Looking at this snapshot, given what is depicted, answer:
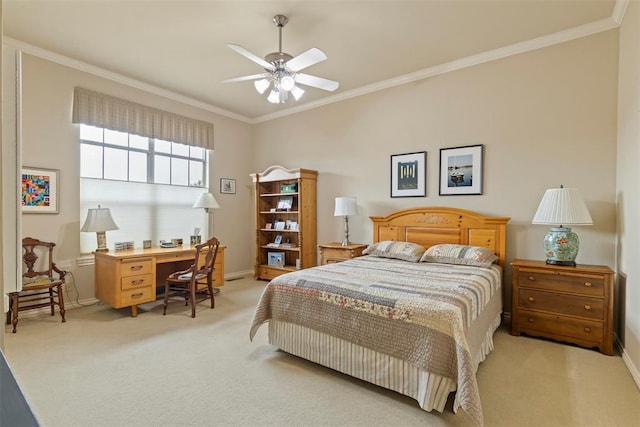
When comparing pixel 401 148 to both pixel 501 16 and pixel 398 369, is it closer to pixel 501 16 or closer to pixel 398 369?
pixel 501 16

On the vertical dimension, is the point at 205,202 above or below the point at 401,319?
above

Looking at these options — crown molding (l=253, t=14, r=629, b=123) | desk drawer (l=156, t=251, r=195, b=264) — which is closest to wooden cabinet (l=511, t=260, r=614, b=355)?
crown molding (l=253, t=14, r=629, b=123)

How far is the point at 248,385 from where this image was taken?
2.23 m

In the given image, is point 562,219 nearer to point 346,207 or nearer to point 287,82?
point 346,207

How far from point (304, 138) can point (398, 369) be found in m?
4.11

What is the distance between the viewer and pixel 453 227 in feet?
12.4

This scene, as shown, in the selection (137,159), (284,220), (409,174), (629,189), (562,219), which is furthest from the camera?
(284,220)

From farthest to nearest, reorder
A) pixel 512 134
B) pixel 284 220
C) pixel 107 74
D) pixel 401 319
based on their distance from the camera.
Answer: pixel 284 220, pixel 107 74, pixel 512 134, pixel 401 319

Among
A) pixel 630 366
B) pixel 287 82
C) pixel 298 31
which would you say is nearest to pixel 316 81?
pixel 287 82

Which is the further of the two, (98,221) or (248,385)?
(98,221)

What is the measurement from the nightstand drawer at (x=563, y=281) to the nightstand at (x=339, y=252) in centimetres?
194

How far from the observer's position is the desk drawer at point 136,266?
3549 millimetres

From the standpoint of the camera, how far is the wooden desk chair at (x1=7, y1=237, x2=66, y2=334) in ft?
10.6

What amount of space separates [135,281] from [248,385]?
2.17m
